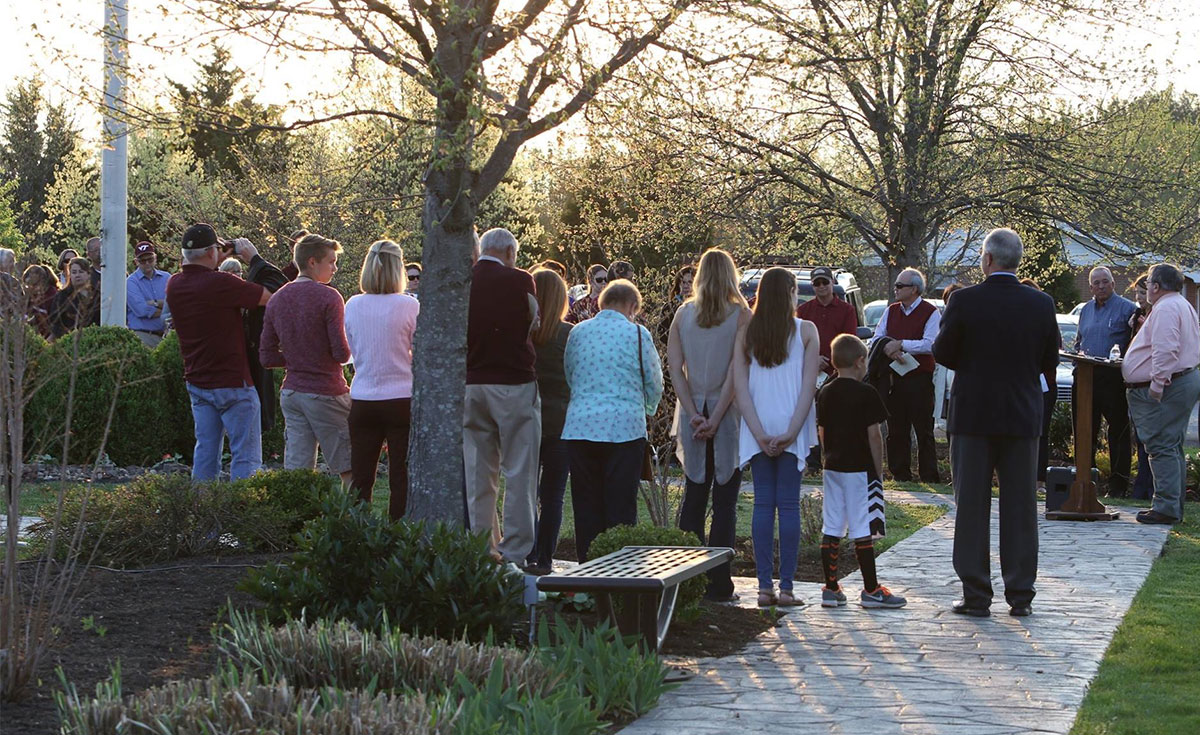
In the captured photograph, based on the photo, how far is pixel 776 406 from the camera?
8055mm

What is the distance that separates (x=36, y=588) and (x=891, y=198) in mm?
15787

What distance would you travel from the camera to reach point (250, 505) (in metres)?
8.59

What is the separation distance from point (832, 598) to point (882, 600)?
28 cm

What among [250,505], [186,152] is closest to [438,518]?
[250,505]

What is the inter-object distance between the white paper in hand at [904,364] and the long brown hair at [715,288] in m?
6.90

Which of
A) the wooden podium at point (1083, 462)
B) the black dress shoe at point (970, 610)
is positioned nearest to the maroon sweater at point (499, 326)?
the black dress shoe at point (970, 610)

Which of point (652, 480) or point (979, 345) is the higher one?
point (979, 345)

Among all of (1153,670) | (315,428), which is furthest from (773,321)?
(315,428)

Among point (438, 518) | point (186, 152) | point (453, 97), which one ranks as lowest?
point (438, 518)

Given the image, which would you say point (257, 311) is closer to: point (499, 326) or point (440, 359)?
point (499, 326)

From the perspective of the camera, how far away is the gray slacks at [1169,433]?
12.0 m

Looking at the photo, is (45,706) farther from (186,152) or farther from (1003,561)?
(186,152)

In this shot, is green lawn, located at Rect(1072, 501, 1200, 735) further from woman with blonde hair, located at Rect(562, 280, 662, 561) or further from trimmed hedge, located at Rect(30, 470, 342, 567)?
trimmed hedge, located at Rect(30, 470, 342, 567)

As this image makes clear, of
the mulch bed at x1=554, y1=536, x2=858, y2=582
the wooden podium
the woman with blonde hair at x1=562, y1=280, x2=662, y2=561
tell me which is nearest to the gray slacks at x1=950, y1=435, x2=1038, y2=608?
the mulch bed at x1=554, y1=536, x2=858, y2=582
